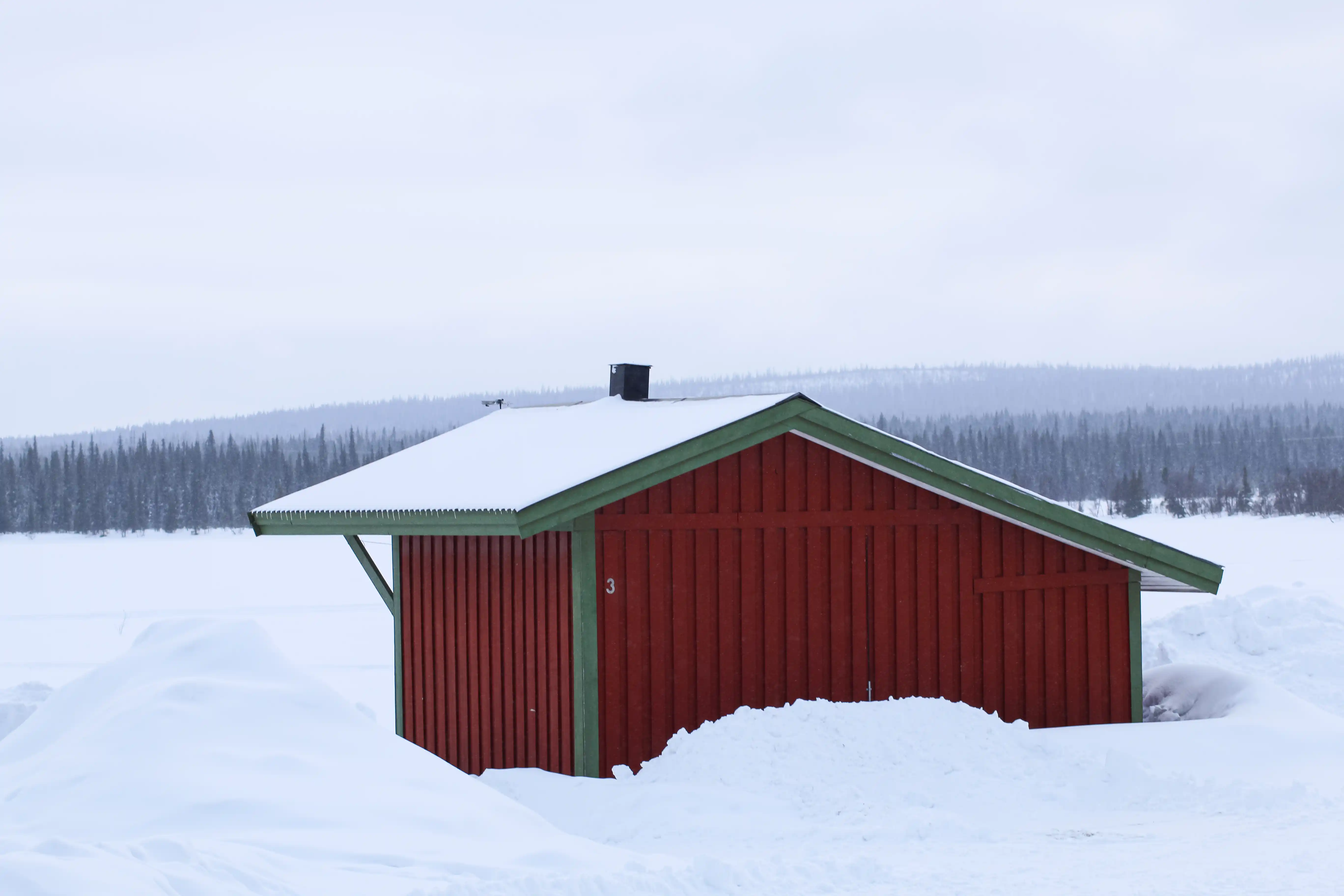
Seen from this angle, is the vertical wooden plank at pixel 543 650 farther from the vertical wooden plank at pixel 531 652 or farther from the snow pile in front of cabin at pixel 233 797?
the snow pile in front of cabin at pixel 233 797

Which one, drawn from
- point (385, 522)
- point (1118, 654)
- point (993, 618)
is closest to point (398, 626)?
point (385, 522)

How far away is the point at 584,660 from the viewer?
404 inches

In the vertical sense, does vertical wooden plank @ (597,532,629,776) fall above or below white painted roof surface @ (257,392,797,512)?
below

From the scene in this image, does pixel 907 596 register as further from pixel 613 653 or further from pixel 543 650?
pixel 543 650

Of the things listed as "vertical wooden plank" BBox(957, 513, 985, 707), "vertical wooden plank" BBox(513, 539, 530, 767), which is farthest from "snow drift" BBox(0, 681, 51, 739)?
"vertical wooden plank" BBox(957, 513, 985, 707)

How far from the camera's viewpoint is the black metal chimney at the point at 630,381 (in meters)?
13.9

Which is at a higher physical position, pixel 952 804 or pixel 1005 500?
pixel 1005 500

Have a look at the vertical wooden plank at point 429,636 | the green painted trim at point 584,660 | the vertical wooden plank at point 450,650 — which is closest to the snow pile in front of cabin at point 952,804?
the green painted trim at point 584,660

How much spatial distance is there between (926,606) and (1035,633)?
108cm

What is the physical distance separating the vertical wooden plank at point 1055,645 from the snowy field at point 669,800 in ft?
2.23

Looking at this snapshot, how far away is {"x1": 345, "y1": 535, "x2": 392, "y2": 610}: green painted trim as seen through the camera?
12938 millimetres

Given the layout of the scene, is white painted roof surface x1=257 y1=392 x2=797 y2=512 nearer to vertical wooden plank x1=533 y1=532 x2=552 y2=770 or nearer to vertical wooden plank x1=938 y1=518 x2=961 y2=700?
vertical wooden plank x1=533 y1=532 x2=552 y2=770

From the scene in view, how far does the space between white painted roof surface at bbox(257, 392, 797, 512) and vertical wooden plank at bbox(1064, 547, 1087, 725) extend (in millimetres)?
3170

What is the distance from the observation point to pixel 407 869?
614 centimetres
